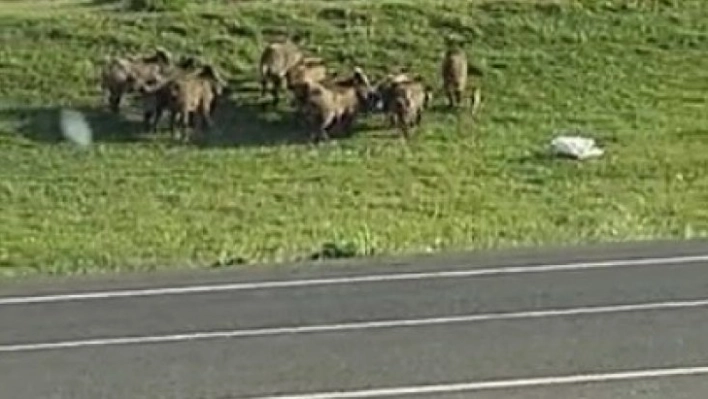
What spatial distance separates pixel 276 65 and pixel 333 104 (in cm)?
210

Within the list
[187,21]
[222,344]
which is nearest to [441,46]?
[187,21]

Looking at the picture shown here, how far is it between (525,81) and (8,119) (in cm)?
768

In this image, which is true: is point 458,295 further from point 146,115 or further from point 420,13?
point 420,13

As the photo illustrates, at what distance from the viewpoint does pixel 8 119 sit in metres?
28.4

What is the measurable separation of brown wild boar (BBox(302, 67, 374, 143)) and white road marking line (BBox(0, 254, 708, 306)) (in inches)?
447

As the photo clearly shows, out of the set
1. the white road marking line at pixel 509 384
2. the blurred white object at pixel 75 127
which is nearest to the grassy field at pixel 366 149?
the blurred white object at pixel 75 127

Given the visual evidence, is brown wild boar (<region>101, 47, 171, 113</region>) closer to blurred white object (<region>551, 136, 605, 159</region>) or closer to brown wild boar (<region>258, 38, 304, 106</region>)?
brown wild boar (<region>258, 38, 304, 106</region>)

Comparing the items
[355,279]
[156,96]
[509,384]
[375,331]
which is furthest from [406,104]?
[509,384]

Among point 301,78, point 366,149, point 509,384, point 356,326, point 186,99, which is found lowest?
point 366,149

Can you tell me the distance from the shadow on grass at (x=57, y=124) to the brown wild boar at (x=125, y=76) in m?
0.26

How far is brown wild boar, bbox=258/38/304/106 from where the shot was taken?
28875mm

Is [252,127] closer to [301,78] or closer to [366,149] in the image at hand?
[301,78]

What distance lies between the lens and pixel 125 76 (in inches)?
1115

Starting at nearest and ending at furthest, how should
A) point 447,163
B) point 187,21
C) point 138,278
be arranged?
point 138,278 → point 447,163 → point 187,21
